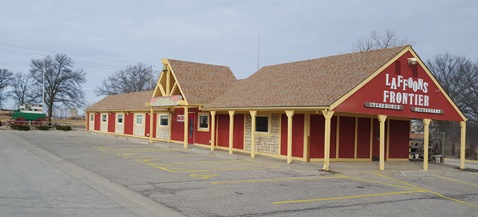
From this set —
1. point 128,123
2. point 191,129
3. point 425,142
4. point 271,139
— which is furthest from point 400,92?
point 128,123

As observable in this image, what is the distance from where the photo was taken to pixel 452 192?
12703 mm

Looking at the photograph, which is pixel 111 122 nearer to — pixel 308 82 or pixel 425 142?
pixel 308 82

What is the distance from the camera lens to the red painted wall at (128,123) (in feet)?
117

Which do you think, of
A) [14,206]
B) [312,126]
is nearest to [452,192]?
[312,126]

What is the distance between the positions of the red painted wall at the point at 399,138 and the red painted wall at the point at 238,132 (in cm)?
792

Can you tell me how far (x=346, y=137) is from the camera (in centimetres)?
1998

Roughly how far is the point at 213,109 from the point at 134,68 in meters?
61.2

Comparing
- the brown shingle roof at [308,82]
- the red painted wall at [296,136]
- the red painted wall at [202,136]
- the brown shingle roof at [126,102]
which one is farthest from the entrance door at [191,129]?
the red painted wall at [296,136]

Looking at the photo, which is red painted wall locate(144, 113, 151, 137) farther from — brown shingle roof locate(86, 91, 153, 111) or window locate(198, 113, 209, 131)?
window locate(198, 113, 209, 131)

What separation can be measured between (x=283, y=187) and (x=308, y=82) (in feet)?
26.4

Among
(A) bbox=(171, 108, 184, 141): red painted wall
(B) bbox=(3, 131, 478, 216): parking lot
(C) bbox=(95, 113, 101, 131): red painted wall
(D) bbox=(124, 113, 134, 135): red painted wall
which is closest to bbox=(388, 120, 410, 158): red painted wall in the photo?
(B) bbox=(3, 131, 478, 216): parking lot

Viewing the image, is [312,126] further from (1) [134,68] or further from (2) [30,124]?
(1) [134,68]

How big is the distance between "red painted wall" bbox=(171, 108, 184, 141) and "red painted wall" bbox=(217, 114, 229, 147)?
4.07 meters

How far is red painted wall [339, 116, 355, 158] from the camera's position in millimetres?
19812
